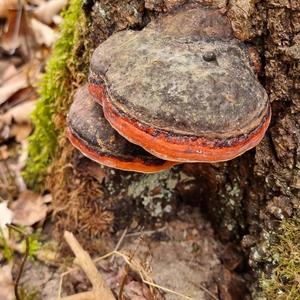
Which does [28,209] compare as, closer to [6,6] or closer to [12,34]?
[12,34]

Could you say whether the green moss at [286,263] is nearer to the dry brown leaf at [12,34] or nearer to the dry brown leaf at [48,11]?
the dry brown leaf at [12,34]

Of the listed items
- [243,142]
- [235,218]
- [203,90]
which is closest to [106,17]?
[203,90]

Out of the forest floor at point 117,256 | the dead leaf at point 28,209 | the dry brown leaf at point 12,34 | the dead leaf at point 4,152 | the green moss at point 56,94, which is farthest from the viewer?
the dry brown leaf at point 12,34

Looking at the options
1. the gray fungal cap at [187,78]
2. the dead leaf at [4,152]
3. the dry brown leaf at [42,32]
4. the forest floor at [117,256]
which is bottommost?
the forest floor at [117,256]

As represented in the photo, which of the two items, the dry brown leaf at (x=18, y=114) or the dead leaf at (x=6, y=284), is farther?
the dry brown leaf at (x=18, y=114)

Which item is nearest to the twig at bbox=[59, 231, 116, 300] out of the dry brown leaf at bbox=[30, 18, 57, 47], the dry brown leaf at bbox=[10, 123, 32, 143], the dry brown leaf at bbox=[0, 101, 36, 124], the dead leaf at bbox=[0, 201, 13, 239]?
the dead leaf at bbox=[0, 201, 13, 239]

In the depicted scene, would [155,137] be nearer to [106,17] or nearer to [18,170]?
[106,17]

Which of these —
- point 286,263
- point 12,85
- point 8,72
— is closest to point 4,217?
point 12,85

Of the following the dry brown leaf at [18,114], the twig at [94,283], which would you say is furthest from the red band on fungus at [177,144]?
the dry brown leaf at [18,114]

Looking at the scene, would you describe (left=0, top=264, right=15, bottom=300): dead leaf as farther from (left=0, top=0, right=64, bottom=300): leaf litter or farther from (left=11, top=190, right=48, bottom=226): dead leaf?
(left=11, top=190, right=48, bottom=226): dead leaf
